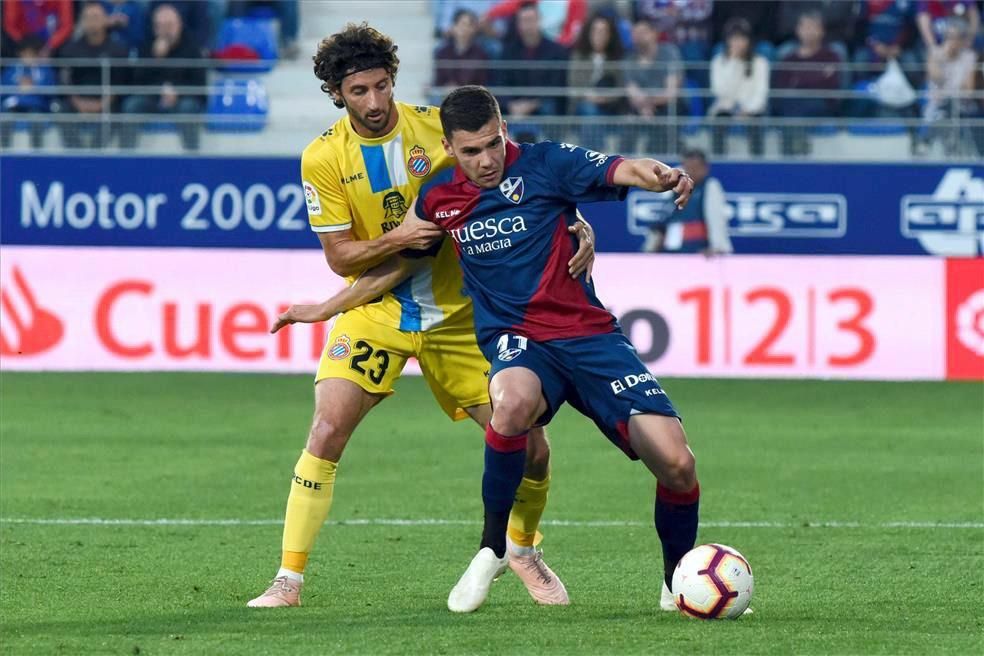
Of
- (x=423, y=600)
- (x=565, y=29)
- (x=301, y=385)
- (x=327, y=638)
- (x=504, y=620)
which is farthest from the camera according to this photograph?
(x=565, y=29)

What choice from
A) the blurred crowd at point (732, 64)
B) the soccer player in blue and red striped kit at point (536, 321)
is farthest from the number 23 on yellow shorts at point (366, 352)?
the blurred crowd at point (732, 64)

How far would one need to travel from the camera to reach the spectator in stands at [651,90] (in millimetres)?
18344

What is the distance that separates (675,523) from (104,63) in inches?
549

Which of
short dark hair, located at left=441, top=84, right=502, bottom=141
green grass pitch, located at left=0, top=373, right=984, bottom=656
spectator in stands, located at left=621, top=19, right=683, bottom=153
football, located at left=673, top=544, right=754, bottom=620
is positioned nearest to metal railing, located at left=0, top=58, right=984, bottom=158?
spectator in stands, located at left=621, top=19, right=683, bottom=153

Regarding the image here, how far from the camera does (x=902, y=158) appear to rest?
61.1 feet

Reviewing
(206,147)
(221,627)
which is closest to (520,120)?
(206,147)

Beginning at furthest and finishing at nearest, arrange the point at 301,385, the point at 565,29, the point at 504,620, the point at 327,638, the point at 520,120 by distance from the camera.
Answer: the point at 565,29
the point at 520,120
the point at 301,385
the point at 504,620
the point at 327,638

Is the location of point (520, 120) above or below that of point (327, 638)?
above

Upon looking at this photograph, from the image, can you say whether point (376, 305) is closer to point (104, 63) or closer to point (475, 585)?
point (475, 585)

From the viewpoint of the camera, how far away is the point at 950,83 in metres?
18.6

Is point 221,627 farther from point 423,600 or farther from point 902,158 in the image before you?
point 902,158

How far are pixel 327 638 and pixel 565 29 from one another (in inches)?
580

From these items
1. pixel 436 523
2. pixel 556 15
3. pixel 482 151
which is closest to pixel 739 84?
pixel 556 15

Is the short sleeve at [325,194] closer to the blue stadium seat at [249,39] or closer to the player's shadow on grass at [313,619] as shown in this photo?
the player's shadow on grass at [313,619]
